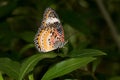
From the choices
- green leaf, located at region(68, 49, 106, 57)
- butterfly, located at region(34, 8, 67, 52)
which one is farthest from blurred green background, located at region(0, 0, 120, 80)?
green leaf, located at region(68, 49, 106, 57)

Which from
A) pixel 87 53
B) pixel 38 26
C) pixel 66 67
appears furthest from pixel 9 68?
pixel 38 26

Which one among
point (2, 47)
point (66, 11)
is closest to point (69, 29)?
point (66, 11)

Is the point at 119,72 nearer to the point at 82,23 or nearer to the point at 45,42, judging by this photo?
the point at 82,23

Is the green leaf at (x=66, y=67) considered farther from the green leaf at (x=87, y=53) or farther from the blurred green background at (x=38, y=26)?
the blurred green background at (x=38, y=26)

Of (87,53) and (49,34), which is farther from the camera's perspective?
(49,34)

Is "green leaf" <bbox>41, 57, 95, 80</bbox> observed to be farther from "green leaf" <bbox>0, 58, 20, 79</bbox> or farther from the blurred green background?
the blurred green background

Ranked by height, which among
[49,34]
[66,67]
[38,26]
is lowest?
[66,67]

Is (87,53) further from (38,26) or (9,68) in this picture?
(38,26)

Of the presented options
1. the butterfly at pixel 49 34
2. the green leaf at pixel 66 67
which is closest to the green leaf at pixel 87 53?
the green leaf at pixel 66 67
